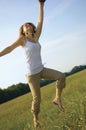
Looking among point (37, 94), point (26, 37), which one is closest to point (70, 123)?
point (37, 94)

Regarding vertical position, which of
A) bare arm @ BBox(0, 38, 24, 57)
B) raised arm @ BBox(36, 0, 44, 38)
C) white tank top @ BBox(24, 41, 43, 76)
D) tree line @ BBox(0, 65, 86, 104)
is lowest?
tree line @ BBox(0, 65, 86, 104)

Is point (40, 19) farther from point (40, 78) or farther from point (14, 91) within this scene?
point (14, 91)

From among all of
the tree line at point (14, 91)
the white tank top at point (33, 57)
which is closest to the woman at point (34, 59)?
the white tank top at point (33, 57)

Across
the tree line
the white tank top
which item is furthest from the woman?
the tree line

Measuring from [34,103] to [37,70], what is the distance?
75cm

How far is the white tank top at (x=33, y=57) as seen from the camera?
25.1 ft

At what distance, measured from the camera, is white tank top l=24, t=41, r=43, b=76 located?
7.66 meters

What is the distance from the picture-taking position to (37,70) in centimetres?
778

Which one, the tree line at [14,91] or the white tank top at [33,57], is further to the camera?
the tree line at [14,91]

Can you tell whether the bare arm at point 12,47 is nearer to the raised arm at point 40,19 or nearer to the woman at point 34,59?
the woman at point 34,59

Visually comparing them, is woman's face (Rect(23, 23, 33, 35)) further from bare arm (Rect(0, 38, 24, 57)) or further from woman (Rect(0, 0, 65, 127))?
bare arm (Rect(0, 38, 24, 57))

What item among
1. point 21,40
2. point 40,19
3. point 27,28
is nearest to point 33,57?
point 21,40

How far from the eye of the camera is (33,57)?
7.66 meters

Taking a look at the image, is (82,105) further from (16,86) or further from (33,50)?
(16,86)
